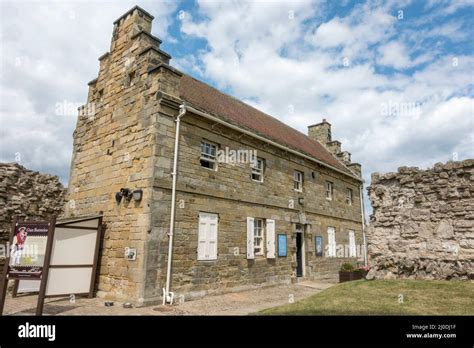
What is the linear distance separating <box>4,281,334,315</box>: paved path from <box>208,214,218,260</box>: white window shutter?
1.35m

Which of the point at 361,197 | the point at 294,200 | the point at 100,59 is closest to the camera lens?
the point at 100,59

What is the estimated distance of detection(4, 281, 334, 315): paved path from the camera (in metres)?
8.11

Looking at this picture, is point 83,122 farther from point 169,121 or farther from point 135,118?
point 169,121

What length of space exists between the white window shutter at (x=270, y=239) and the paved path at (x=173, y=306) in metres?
2.04

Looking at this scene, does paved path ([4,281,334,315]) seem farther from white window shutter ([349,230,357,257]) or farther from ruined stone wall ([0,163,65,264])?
white window shutter ([349,230,357,257])

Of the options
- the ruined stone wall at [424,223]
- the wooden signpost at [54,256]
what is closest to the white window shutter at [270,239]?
the ruined stone wall at [424,223]

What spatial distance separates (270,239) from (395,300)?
21.6 feet

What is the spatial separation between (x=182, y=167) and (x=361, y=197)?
1508cm

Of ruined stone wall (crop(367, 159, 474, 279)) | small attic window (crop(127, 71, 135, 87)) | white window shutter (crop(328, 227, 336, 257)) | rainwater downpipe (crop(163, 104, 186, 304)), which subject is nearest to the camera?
ruined stone wall (crop(367, 159, 474, 279))

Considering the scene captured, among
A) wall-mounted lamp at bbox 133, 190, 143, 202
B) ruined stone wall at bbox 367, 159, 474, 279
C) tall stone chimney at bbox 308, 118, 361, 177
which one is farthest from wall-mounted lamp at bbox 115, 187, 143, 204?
tall stone chimney at bbox 308, 118, 361, 177

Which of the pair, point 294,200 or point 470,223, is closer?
point 470,223

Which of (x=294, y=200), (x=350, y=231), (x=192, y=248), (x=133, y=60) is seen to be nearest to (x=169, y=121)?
(x=133, y=60)

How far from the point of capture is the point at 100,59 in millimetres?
13266

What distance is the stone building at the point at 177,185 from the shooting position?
9.66 m
